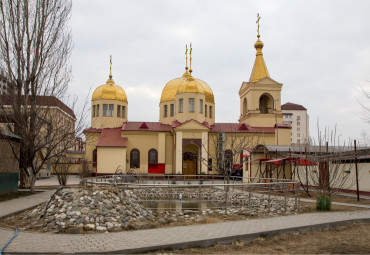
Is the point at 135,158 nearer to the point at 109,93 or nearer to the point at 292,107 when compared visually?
the point at 109,93

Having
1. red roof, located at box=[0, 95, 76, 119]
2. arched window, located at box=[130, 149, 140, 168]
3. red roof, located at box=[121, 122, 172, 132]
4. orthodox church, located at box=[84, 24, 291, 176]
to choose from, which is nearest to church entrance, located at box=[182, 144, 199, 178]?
orthodox church, located at box=[84, 24, 291, 176]

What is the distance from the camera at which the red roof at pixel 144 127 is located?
39094 mm

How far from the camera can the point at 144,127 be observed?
3944cm

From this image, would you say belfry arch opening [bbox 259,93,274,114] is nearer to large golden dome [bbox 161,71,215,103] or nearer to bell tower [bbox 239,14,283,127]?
bell tower [bbox 239,14,283,127]

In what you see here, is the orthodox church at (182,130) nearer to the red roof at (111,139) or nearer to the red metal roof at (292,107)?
the red roof at (111,139)

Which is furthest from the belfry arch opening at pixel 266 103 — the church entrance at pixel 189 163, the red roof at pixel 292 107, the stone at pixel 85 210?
the red roof at pixel 292 107

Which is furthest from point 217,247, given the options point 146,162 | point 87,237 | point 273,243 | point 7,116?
point 146,162

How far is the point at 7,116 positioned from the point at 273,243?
15.2 meters

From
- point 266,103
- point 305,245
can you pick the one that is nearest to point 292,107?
point 266,103

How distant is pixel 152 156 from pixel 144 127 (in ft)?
11.2

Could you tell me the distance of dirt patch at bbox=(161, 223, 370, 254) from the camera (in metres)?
7.36

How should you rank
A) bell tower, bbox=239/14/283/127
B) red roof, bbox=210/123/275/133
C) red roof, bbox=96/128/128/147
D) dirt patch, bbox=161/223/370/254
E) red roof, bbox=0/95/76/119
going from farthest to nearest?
bell tower, bbox=239/14/283/127 → red roof, bbox=210/123/275/133 → red roof, bbox=96/128/128/147 → red roof, bbox=0/95/76/119 → dirt patch, bbox=161/223/370/254

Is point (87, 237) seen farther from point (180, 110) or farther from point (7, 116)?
point (180, 110)

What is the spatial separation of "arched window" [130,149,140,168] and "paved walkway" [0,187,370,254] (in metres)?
29.1
